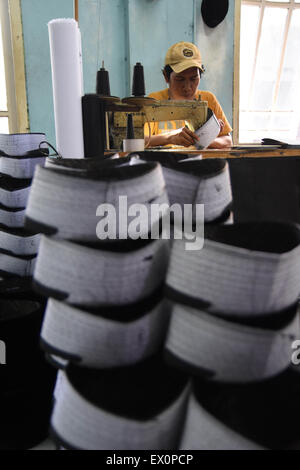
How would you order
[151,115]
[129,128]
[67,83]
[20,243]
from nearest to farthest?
[20,243] → [67,83] → [129,128] → [151,115]

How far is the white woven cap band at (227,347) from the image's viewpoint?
47 cm

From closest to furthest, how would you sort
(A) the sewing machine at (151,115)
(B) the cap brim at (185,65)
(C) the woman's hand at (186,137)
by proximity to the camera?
1. (A) the sewing machine at (151,115)
2. (C) the woman's hand at (186,137)
3. (B) the cap brim at (185,65)

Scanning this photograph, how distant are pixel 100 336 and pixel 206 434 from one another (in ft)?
0.61

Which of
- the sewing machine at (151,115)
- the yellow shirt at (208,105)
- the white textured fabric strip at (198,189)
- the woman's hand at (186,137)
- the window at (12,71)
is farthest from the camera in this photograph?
the window at (12,71)

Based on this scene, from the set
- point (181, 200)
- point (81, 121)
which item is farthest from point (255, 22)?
Result: point (181, 200)

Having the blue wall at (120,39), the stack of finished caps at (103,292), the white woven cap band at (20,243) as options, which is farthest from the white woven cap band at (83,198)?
the blue wall at (120,39)

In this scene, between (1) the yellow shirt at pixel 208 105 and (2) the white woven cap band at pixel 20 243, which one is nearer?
(2) the white woven cap band at pixel 20 243

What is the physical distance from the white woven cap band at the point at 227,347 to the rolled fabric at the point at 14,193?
70cm

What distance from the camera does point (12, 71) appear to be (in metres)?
3.33

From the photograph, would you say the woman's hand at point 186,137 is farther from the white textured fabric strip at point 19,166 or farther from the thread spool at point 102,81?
the white textured fabric strip at point 19,166

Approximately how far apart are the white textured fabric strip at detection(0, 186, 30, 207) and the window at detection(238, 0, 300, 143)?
4451 mm

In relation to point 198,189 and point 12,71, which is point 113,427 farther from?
point 12,71

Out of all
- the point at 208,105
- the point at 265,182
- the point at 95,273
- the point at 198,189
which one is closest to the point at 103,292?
the point at 95,273

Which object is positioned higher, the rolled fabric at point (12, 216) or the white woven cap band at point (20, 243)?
the rolled fabric at point (12, 216)
